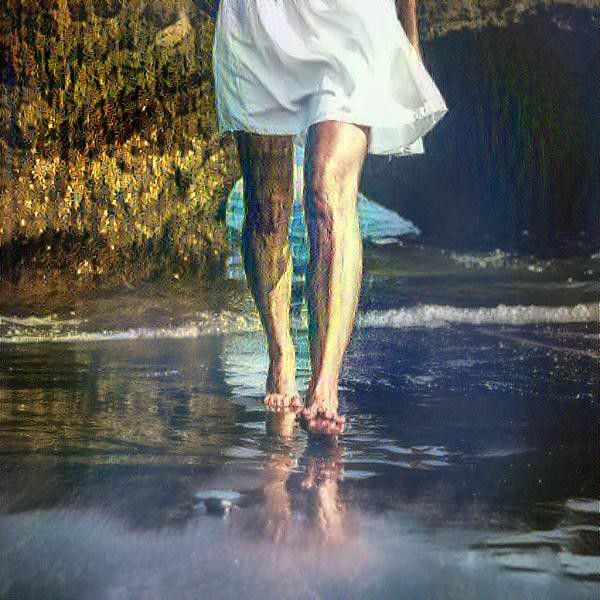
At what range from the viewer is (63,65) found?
3.85m

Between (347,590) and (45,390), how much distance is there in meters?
1.45

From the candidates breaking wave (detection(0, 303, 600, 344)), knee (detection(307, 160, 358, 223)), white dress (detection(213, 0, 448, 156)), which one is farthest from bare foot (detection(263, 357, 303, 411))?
breaking wave (detection(0, 303, 600, 344))

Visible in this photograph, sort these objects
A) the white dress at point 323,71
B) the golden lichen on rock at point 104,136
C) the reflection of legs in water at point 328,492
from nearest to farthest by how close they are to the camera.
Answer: the reflection of legs in water at point 328,492 < the white dress at point 323,71 < the golden lichen on rock at point 104,136

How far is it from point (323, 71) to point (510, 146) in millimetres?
2379

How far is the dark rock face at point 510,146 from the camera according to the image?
4.27m

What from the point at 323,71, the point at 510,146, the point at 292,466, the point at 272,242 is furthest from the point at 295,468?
the point at 510,146

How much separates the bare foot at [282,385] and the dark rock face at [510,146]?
2035mm

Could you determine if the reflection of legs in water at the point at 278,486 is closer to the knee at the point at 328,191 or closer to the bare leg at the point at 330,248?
the bare leg at the point at 330,248

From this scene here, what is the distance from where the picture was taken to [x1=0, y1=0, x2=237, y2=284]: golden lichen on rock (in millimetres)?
3852

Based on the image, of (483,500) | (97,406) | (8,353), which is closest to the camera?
(483,500)

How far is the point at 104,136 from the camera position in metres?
3.87

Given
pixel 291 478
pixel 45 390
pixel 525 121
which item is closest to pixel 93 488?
pixel 291 478

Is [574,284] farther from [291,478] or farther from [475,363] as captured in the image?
[291,478]

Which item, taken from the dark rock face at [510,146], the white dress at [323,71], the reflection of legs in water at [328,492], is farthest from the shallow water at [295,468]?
the dark rock face at [510,146]
